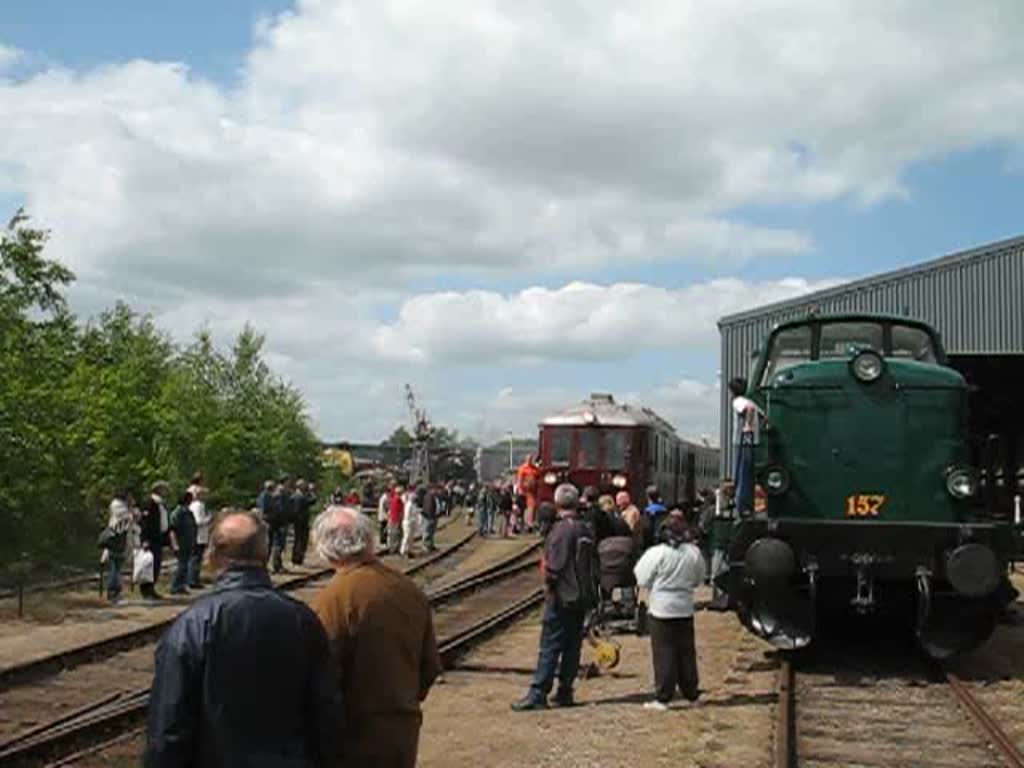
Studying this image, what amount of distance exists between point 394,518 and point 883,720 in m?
18.1

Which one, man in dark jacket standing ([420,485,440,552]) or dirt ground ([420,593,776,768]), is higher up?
man in dark jacket standing ([420,485,440,552])

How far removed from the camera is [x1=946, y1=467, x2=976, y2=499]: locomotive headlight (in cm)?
1223

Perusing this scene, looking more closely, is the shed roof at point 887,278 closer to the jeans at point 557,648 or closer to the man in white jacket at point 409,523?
the man in white jacket at point 409,523

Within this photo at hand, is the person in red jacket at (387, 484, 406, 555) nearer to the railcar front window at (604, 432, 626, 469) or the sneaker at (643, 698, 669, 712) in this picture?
the railcar front window at (604, 432, 626, 469)

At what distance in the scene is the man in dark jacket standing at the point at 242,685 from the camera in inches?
162

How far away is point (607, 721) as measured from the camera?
33.8 feet

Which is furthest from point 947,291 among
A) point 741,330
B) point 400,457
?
point 400,457

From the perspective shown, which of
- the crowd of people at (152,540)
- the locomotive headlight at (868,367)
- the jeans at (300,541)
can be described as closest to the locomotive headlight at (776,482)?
the locomotive headlight at (868,367)

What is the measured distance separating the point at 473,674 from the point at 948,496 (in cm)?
508

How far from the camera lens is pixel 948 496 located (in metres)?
12.4

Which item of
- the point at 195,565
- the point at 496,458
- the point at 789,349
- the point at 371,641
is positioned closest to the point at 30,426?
the point at 195,565

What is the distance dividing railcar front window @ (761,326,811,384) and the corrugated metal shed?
13754 millimetres

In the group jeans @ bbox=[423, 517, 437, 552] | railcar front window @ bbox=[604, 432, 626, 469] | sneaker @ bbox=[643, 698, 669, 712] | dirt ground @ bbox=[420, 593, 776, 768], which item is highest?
railcar front window @ bbox=[604, 432, 626, 469]

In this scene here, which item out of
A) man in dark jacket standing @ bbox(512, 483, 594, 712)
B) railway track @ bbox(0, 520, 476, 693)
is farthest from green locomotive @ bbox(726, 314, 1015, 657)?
railway track @ bbox(0, 520, 476, 693)
